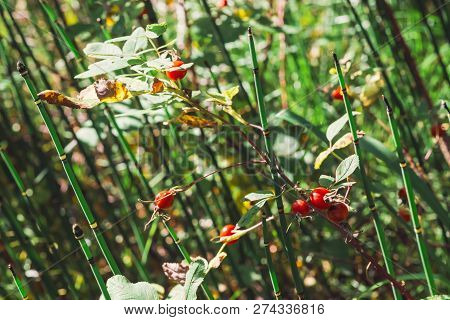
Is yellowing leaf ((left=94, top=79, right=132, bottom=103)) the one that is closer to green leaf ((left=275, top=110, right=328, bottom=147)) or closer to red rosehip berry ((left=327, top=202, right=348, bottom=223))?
red rosehip berry ((left=327, top=202, right=348, bottom=223))

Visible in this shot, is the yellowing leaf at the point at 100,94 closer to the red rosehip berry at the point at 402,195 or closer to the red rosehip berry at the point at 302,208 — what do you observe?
the red rosehip berry at the point at 302,208

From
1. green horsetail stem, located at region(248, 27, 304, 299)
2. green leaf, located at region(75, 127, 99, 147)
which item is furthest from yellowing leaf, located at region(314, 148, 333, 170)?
green leaf, located at region(75, 127, 99, 147)

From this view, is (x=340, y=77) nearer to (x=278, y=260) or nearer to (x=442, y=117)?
(x=442, y=117)

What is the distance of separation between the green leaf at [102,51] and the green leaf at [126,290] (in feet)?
0.88

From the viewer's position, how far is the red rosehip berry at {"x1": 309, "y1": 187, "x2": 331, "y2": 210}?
713 mm

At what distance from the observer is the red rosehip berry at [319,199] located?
71 centimetres

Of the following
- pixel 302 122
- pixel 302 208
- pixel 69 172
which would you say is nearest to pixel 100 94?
pixel 69 172

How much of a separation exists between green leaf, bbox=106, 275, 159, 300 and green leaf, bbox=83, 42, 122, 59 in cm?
27

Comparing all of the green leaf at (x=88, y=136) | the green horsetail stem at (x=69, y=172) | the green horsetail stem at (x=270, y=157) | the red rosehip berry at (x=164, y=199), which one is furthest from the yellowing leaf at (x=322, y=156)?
the green leaf at (x=88, y=136)

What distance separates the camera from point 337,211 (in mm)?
719

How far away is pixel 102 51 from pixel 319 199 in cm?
32

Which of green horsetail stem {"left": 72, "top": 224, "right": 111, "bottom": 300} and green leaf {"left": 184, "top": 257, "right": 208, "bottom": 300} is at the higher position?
green horsetail stem {"left": 72, "top": 224, "right": 111, "bottom": 300}

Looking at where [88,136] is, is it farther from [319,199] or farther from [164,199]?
[319,199]
